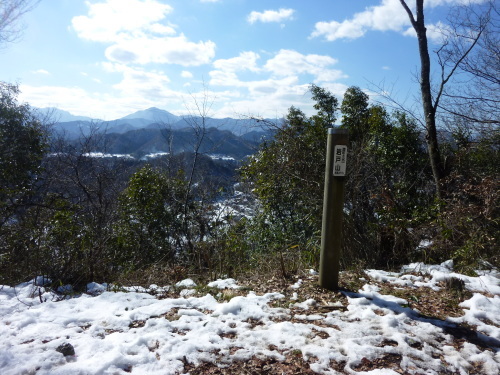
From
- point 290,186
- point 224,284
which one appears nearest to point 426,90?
point 290,186

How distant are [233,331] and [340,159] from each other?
1.82 m

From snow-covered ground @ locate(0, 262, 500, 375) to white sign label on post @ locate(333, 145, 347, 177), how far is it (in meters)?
1.26

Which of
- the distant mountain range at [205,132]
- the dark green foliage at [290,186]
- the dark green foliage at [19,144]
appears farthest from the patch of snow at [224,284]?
the dark green foliage at [19,144]

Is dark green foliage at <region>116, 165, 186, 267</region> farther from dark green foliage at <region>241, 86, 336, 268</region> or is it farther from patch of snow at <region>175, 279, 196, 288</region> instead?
patch of snow at <region>175, 279, 196, 288</region>

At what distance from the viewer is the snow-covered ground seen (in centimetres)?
224

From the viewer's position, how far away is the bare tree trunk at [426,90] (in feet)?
20.9

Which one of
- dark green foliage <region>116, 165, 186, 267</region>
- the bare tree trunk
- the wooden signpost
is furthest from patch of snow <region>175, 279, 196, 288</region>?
dark green foliage <region>116, 165, 186, 267</region>

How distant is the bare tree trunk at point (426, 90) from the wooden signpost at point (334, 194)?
13.2 ft

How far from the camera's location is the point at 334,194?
10.6 feet

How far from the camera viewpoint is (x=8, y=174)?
865 cm

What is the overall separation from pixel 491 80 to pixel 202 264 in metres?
7.16

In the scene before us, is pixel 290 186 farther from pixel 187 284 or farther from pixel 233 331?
pixel 233 331

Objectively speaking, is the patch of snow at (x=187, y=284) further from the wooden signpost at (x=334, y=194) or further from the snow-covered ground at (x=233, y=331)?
the wooden signpost at (x=334, y=194)

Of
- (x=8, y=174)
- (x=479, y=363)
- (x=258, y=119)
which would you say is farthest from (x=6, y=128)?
(x=479, y=363)
